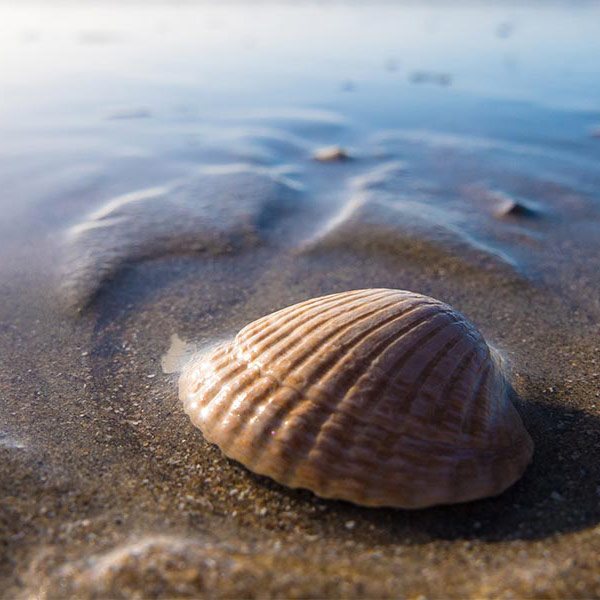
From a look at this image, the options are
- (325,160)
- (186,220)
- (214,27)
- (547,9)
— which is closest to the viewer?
(186,220)

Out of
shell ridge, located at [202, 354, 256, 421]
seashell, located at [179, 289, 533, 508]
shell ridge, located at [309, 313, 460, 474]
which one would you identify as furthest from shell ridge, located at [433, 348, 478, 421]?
shell ridge, located at [202, 354, 256, 421]

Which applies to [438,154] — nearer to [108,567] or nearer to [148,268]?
[148,268]

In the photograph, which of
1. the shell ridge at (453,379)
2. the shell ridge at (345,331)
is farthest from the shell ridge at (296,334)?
the shell ridge at (453,379)

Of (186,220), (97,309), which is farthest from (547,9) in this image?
(97,309)

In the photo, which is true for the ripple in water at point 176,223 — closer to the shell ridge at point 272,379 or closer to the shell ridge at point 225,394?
the shell ridge at point 225,394

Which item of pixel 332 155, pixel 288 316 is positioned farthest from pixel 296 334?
pixel 332 155

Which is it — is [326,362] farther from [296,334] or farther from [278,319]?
[278,319]
